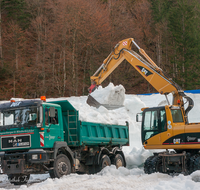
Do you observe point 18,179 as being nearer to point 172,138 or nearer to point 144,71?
point 172,138

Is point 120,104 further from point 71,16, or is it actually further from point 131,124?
point 71,16

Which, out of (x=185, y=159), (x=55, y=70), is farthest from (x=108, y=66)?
(x=55, y=70)

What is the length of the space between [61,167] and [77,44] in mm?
27451

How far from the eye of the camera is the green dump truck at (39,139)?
8.56m

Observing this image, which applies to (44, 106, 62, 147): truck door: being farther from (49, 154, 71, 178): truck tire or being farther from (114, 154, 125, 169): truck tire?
(114, 154, 125, 169): truck tire

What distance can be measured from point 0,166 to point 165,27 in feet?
118

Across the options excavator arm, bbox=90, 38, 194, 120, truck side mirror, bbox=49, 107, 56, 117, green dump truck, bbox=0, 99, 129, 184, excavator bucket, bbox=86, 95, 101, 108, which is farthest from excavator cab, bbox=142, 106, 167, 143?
excavator bucket, bbox=86, 95, 101, 108

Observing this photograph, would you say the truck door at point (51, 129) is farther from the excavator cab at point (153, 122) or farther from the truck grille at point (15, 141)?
the excavator cab at point (153, 122)

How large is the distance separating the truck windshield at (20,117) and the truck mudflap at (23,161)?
83 centimetres

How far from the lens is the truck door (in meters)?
8.73

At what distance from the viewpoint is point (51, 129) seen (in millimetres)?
8977

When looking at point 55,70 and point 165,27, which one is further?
point 165,27

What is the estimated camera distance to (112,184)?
8016 mm

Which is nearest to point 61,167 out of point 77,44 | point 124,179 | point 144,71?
point 124,179
